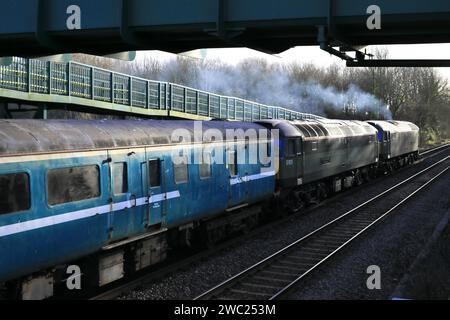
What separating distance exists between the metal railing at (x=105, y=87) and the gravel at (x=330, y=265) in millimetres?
11451

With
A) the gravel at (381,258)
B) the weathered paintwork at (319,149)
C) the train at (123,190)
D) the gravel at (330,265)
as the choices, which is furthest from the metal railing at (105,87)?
the gravel at (381,258)

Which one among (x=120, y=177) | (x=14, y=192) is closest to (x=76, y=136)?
(x=120, y=177)

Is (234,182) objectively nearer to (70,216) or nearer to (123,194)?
(123,194)

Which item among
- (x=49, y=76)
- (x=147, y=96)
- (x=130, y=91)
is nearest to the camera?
(x=49, y=76)

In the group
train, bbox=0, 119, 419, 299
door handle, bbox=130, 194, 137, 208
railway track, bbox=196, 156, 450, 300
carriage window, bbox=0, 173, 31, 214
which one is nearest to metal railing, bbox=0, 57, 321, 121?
train, bbox=0, 119, 419, 299

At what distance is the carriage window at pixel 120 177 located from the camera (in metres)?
9.11

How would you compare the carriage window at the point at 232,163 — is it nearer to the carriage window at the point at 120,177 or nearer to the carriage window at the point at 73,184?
the carriage window at the point at 120,177

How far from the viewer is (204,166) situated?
11977 mm

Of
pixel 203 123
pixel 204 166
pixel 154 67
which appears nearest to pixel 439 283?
pixel 204 166

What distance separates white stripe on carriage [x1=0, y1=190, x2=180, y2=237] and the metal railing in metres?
11.5

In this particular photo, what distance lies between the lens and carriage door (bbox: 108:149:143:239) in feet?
29.6

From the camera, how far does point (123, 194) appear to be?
9.29m

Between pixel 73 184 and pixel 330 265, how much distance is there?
233 inches

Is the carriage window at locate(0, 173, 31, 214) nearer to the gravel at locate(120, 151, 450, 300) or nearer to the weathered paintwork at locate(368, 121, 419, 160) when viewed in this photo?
the gravel at locate(120, 151, 450, 300)
